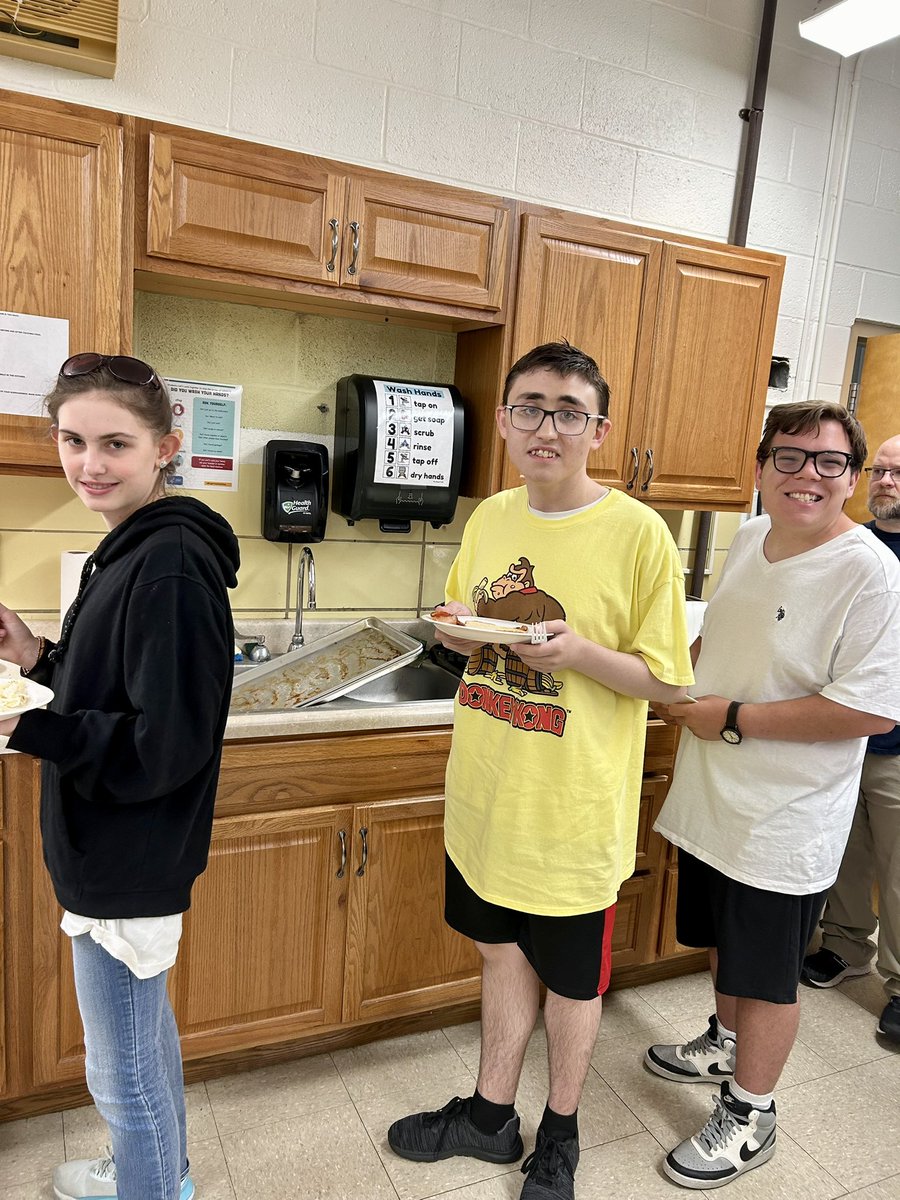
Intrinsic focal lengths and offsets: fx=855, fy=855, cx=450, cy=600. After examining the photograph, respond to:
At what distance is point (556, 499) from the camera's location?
62.4 inches

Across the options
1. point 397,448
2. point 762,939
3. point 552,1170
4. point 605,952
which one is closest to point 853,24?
point 397,448

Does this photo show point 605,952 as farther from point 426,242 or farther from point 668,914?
point 426,242

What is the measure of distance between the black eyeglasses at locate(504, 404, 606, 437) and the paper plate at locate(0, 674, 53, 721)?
887 mm

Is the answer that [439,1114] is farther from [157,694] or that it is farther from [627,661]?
[157,694]

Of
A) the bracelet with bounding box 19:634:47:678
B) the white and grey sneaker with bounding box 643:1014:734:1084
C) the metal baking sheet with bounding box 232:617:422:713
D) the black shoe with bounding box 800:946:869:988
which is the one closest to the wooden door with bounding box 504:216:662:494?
the metal baking sheet with bounding box 232:617:422:713

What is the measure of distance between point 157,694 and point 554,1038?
1088 mm

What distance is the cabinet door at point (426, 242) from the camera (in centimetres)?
206

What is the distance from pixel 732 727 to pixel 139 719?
1.16m

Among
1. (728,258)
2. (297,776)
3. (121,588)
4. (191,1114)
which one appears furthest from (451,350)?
(191,1114)

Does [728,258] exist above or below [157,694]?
above

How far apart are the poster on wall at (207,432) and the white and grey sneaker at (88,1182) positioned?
1548 millimetres

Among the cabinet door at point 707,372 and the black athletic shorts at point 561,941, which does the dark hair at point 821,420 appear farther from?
the black athletic shorts at point 561,941

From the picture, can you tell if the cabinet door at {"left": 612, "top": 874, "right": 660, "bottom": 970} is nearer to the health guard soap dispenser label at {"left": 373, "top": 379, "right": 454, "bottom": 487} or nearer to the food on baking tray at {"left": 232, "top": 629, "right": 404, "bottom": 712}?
the food on baking tray at {"left": 232, "top": 629, "right": 404, "bottom": 712}

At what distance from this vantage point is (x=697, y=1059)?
2109 millimetres
